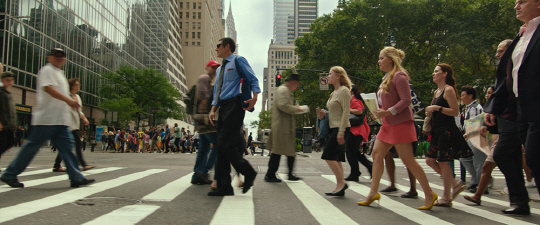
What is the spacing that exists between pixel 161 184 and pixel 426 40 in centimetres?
2804

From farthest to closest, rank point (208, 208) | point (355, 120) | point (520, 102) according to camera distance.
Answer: point (355, 120) → point (208, 208) → point (520, 102)

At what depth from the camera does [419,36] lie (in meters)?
29.5

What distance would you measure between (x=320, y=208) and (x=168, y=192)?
1.85m

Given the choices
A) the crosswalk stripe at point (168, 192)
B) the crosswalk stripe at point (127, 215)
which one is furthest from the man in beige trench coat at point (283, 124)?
the crosswalk stripe at point (127, 215)

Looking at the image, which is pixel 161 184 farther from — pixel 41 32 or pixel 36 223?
pixel 41 32

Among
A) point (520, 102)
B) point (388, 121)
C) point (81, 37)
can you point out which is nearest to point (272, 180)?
point (388, 121)

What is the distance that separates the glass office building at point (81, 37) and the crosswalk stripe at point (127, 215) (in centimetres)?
2327

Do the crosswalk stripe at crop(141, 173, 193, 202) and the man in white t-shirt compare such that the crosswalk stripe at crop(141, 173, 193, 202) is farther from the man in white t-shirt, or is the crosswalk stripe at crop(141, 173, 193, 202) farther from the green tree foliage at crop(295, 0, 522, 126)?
the green tree foliage at crop(295, 0, 522, 126)

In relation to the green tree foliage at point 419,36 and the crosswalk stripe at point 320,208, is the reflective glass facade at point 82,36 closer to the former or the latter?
the green tree foliage at point 419,36

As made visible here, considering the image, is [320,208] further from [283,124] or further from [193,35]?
[193,35]

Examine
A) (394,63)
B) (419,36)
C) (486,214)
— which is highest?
(419,36)

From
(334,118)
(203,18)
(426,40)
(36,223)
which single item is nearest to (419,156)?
(426,40)

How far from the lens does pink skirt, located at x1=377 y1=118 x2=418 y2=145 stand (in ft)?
14.3

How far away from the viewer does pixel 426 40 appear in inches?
1180
